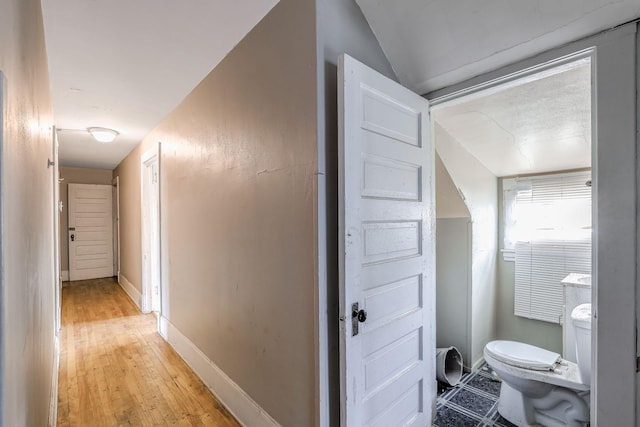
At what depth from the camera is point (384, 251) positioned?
144 centimetres

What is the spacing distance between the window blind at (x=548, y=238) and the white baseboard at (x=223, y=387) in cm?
247

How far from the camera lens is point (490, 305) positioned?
2918 millimetres

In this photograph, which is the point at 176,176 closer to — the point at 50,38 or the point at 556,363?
the point at 50,38

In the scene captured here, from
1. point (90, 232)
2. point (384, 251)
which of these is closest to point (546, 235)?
point (384, 251)

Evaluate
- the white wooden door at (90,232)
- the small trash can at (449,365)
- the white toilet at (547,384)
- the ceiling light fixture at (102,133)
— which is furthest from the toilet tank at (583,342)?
the white wooden door at (90,232)

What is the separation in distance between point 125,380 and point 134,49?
241cm

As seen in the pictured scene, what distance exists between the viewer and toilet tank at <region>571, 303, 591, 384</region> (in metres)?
1.76

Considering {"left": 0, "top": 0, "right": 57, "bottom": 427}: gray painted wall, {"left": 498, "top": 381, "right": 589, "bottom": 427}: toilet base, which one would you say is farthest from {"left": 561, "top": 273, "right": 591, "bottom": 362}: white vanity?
{"left": 0, "top": 0, "right": 57, "bottom": 427}: gray painted wall

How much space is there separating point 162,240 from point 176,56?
186 centimetres

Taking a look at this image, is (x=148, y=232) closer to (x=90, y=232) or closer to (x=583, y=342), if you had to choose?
(x=90, y=232)

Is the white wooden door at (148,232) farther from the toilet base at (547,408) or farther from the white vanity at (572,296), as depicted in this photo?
the white vanity at (572,296)

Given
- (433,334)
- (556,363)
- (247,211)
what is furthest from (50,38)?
(556,363)

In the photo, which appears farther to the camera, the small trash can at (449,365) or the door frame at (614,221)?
the small trash can at (449,365)

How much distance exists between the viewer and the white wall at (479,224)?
2.43m
